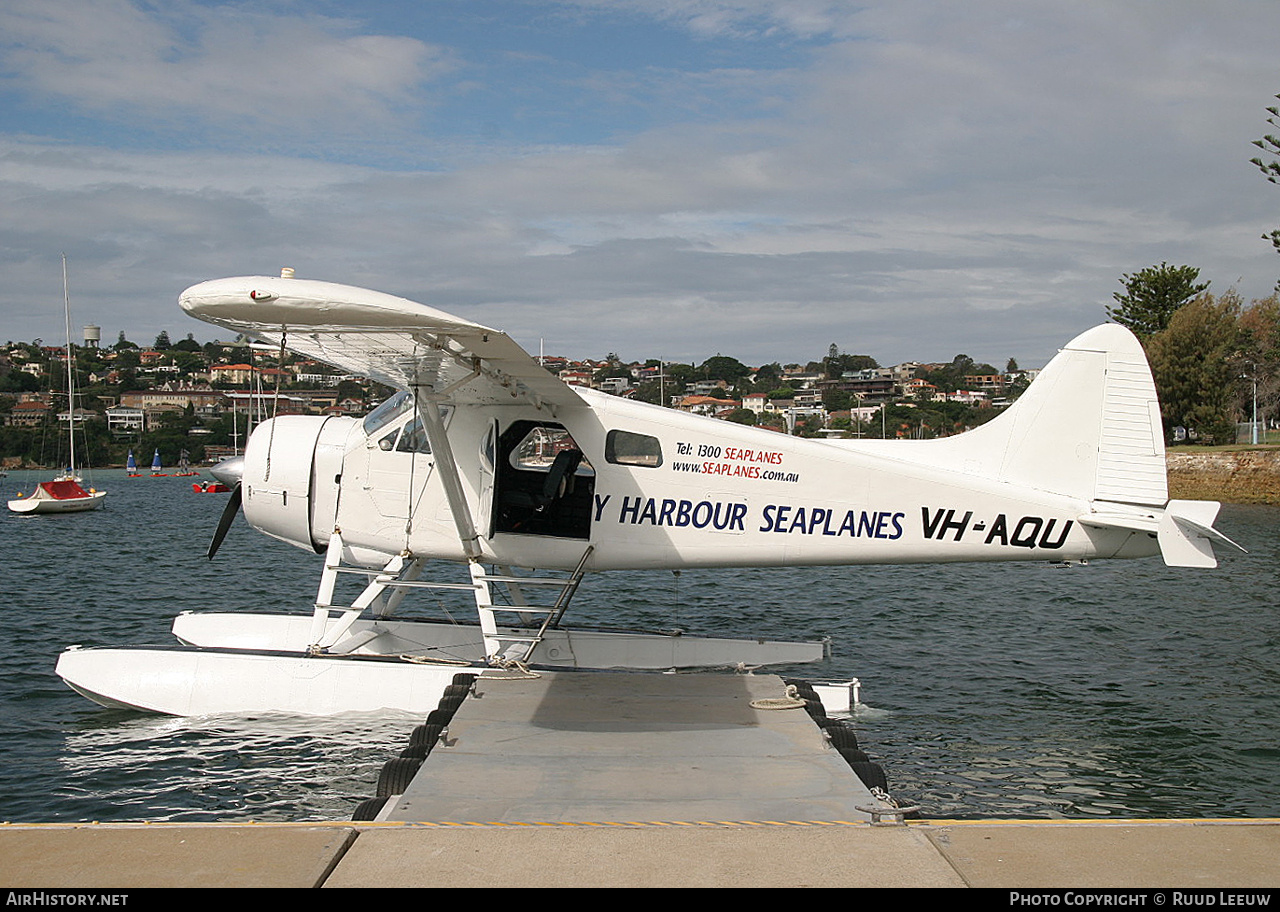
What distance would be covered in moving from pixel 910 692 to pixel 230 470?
280 inches

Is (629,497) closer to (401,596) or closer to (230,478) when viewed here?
(401,596)

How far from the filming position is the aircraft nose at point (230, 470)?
32.5ft

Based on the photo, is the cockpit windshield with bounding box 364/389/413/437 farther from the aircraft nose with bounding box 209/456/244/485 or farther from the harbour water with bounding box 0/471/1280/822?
the harbour water with bounding box 0/471/1280/822

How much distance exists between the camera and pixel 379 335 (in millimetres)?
7484

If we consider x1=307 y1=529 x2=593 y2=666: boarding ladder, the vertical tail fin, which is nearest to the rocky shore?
the vertical tail fin

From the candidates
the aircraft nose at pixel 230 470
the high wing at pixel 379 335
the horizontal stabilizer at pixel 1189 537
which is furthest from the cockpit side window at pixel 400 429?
the horizontal stabilizer at pixel 1189 537

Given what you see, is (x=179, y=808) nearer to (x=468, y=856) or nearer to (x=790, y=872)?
(x=468, y=856)

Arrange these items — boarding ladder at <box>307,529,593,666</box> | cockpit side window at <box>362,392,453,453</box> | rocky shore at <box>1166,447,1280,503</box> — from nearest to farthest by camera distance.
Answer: boarding ladder at <box>307,529,593,666</box> < cockpit side window at <box>362,392,453,453</box> < rocky shore at <box>1166,447,1280,503</box>

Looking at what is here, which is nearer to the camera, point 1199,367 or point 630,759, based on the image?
point 630,759

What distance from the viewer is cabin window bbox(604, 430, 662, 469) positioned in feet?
30.1

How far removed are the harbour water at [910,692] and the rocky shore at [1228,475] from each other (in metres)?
20.3

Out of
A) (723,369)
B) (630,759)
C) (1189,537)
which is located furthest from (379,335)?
(723,369)

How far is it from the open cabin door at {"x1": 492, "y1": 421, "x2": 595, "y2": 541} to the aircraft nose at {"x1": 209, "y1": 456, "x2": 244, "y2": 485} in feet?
8.55

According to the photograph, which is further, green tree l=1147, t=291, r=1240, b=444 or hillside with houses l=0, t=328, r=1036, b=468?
hillside with houses l=0, t=328, r=1036, b=468
